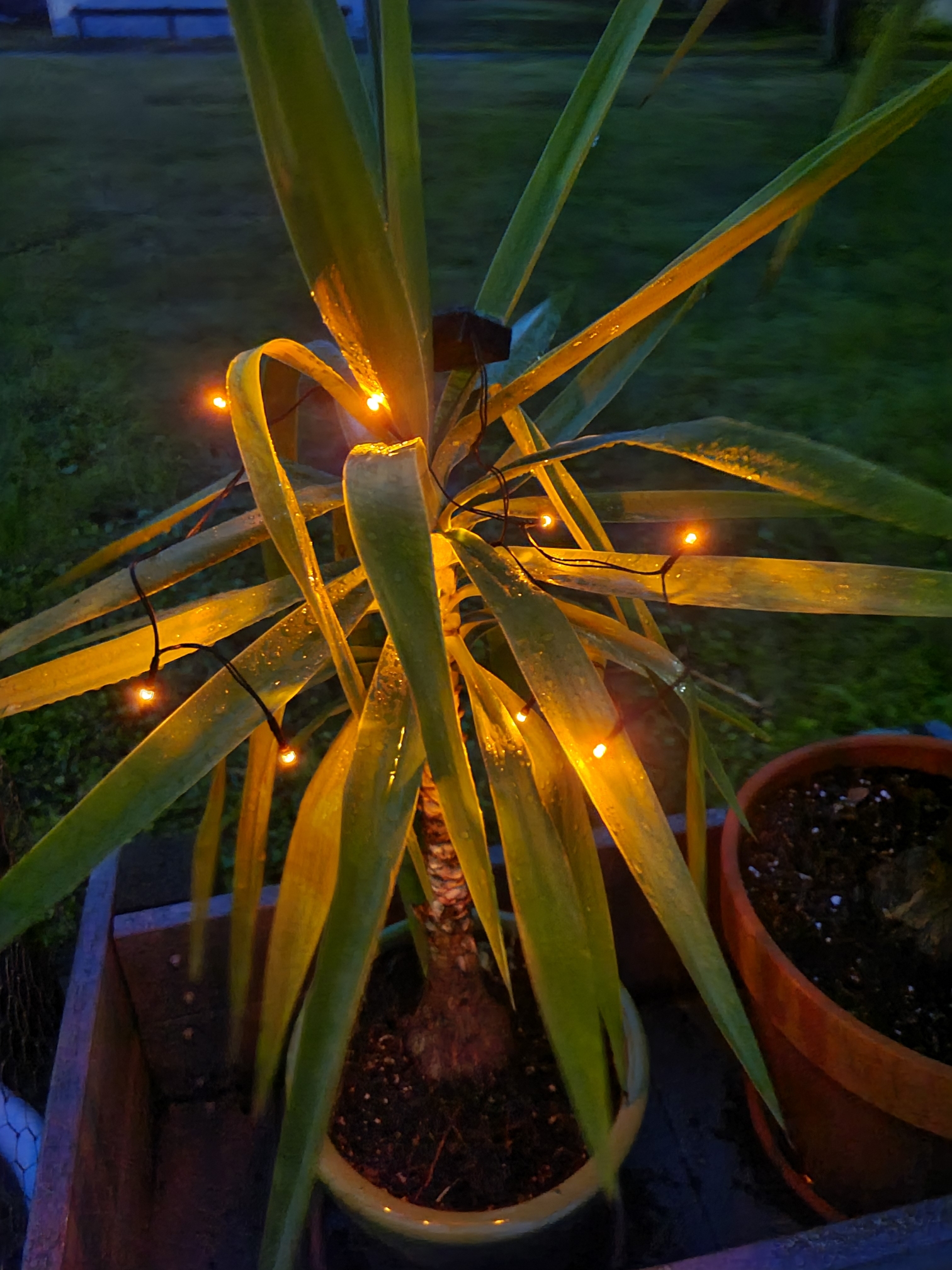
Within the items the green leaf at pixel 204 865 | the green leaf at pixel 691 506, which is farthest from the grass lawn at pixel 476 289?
the green leaf at pixel 691 506

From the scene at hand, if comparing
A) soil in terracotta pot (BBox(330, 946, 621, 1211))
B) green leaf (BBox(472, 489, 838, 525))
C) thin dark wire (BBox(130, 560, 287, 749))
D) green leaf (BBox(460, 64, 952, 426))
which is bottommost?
soil in terracotta pot (BBox(330, 946, 621, 1211))

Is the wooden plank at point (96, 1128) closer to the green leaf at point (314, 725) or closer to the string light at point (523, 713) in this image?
the green leaf at point (314, 725)

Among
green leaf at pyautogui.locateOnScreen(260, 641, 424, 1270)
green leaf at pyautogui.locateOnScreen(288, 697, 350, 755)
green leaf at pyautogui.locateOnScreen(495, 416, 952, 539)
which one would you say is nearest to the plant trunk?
green leaf at pyautogui.locateOnScreen(288, 697, 350, 755)

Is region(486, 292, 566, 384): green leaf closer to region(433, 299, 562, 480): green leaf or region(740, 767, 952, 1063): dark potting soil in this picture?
region(433, 299, 562, 480): green leaf

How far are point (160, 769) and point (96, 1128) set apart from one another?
0.47m

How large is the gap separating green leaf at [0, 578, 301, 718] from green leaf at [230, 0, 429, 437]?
177 millimetres

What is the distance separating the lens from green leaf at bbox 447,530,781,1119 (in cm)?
54

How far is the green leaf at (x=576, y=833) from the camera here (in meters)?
0.65

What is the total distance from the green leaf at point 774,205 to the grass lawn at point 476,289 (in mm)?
985

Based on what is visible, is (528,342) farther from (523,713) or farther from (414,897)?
(414,897)

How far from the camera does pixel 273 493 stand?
0.47 metres

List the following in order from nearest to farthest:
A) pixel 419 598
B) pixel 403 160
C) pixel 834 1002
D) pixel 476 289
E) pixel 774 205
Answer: pixel 419 598 → pixel 774 205 → pixel 403 160 → pixel 834 1002 → pixel 476 289

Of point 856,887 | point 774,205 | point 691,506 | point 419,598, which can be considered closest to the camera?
point 419,598

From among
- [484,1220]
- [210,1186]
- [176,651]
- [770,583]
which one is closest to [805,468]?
[770,583]
